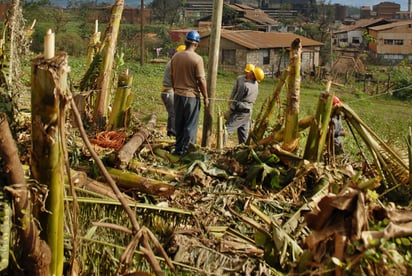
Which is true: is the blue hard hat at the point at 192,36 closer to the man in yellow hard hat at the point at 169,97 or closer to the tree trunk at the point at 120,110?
the tree trunk at the point at 120,110

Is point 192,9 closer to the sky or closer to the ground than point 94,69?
closer to the sky

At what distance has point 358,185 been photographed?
9.33 feet

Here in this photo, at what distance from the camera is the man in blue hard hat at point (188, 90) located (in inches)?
286

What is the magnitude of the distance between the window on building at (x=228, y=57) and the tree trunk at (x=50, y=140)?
1287 inches

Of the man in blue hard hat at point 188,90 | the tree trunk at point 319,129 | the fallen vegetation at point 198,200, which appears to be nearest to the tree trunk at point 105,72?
the fallen vegetation at point 198,200

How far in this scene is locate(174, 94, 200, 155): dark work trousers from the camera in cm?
726

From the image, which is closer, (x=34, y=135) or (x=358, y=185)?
(x=358, y=185)

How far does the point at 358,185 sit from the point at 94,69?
6.14 meters

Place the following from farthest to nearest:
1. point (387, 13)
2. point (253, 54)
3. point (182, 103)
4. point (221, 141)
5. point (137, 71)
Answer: point (387, 13), point (253, 54), point (137, 71), point (221, 141), point (182, 103)

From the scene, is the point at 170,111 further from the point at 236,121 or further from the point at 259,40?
the point at 259,40

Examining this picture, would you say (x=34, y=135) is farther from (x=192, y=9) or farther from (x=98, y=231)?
(x=192, y=9)

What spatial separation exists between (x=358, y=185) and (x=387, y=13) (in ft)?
239

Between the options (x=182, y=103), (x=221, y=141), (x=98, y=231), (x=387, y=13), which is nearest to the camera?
(x=98, y=231)

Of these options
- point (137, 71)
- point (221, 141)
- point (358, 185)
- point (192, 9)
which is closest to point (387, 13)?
point (192, 9)
